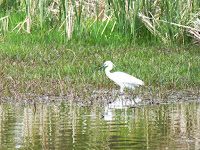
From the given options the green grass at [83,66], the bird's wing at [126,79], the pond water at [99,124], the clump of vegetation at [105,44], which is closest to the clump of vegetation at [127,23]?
the clump of vegetation at [105,44]

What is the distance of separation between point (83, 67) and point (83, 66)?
0.17 metres

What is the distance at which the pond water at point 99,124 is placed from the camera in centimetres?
459

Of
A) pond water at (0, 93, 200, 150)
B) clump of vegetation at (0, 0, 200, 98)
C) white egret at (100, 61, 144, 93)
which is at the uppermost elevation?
clump of vegetation at (0, 0, 200, 98)

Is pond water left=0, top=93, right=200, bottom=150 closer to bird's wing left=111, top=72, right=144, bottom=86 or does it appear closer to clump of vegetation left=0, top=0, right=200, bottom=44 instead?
bird's wing left=111, top=72, right=144, bottom=86

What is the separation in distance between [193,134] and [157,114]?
157cm

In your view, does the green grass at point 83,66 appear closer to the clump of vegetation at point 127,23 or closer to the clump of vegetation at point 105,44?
the clump of vegetation at point 105,44

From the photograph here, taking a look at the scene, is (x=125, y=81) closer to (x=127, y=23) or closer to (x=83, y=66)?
(x=83, y=66)

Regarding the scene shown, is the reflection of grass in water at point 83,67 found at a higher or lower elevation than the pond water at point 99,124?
higher

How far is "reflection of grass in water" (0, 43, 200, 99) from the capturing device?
9181 mm

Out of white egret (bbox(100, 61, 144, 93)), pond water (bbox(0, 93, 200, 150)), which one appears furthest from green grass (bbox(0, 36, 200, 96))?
pond water (bbox(0, 93, 200, 150))

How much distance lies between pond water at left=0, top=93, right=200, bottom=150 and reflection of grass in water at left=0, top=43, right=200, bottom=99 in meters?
0.97

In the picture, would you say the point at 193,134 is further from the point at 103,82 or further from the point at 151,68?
the point at 151,68

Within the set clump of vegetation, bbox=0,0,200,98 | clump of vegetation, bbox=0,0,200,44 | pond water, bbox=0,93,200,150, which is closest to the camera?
pond water, bbox=0,93,200,150

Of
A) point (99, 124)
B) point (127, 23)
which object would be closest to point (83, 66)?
point (127, 23)
